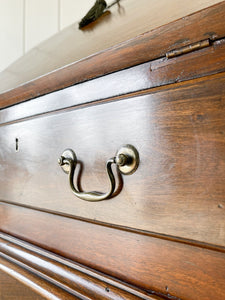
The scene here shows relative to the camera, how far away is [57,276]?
13.4 inches

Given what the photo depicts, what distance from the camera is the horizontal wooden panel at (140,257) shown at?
23 cm

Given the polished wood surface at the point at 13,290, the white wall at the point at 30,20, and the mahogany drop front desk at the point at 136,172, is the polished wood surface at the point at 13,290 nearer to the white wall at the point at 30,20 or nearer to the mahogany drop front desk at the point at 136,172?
the mahogany drop front desk at the point at 136,172

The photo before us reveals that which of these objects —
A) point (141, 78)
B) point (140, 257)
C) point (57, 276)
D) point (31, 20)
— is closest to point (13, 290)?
point (57, 276)

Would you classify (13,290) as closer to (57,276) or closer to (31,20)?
(57,276)

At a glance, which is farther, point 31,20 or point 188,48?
point 31,20

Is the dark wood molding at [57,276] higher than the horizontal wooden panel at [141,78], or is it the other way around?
the horizontal wooden panel at [141,78]

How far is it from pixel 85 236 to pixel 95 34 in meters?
0.40

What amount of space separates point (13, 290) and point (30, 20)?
106 cm

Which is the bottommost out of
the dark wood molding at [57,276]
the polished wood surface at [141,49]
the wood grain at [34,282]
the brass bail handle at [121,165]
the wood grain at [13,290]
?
the wood grain at [13,290]

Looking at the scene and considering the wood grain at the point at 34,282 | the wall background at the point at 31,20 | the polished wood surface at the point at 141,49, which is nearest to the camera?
the polished wood surface at the point at 141,49

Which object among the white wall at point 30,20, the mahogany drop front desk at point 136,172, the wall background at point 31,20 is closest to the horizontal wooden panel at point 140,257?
the mahogany drop front desk at point 136,172

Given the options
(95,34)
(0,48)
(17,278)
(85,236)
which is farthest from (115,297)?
(0,48)

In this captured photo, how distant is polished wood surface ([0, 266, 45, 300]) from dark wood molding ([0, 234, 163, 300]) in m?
0.01

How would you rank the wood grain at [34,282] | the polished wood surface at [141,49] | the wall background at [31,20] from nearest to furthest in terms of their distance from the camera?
1. the polished wood surface at [141,49]
2. the wood grain at [34,282]
3. the wall background at [31,20]
